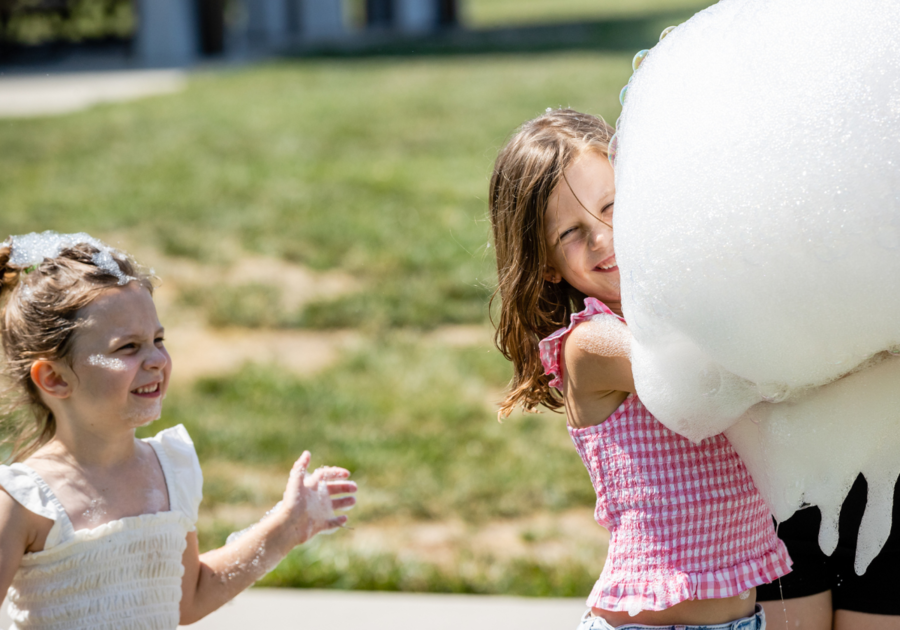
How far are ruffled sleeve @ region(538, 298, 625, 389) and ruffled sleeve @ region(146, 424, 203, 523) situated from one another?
0.74m

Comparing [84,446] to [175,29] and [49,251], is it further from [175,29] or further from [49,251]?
[175,29]

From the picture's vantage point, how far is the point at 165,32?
17.1 metres

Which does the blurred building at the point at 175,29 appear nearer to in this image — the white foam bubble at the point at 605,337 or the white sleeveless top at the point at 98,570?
the white sleeveless top at the point at 98,570

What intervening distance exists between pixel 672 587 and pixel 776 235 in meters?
0.68

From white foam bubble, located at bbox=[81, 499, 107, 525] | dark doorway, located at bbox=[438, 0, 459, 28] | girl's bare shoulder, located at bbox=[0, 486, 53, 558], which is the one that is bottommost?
dark doorway, located at bbox=[438, 0, 459, 28]

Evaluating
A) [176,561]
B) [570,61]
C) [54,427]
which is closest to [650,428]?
[176,561]

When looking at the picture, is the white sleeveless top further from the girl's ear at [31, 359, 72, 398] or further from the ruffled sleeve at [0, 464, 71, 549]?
the girl's ear at [31, 359, 72, 398]

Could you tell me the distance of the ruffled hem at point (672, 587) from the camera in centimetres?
178

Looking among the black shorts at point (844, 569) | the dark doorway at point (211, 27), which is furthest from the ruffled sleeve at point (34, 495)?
the dark doorway at point (211, 27)

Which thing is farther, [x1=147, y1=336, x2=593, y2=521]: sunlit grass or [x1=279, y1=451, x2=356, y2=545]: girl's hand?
[x1=147, y1=336, x2=593, y2=521]: sunlit grass

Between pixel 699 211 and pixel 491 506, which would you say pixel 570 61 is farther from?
pixel 699 211

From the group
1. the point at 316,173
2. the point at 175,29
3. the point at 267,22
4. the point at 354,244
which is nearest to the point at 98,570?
the point at 354,244

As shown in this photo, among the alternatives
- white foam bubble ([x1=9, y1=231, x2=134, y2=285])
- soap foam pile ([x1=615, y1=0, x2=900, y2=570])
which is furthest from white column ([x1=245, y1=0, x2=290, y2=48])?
soap foam pile ([x1=615, y1=0, x2=900, y2=570])

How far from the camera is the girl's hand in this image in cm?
216
